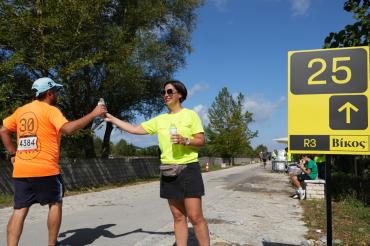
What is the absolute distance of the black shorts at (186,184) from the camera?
4770 millimetres

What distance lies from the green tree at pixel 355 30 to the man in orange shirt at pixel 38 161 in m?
7.28

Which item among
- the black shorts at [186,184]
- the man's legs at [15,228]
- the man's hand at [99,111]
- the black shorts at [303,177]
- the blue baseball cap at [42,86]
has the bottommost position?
A: the man's legs at [15,228]

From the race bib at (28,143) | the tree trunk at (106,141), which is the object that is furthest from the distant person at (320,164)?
the tree trunk at (106,141)

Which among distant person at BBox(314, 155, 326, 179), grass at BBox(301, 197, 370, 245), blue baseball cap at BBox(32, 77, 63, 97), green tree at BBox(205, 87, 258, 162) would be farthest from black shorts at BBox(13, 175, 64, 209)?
green tree at BBox(205, 87, 258, 162)

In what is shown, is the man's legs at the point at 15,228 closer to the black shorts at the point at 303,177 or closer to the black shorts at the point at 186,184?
the black shorts at the point at 186,184

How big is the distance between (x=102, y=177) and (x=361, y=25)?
1408 centimetres

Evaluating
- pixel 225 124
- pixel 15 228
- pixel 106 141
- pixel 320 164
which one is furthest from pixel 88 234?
pixel 225 124

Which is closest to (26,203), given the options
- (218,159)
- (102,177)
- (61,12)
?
(61,12)

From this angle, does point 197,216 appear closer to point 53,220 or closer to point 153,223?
point 53,220

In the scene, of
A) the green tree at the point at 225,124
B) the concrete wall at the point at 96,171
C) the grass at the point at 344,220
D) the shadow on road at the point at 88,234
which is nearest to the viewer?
the shadow on road at the point at 88,234

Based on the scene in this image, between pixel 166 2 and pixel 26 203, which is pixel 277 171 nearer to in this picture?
pixel 166 2

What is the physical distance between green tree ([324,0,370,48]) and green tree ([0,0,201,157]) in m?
8.77

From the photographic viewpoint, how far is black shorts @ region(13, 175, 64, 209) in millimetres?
5012

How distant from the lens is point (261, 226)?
26.6 feet
